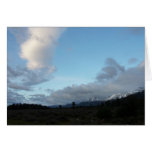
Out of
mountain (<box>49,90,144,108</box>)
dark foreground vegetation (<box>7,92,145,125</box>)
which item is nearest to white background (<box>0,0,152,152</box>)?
dark foreground vegetation (<box>7,92,145,125</box>)
